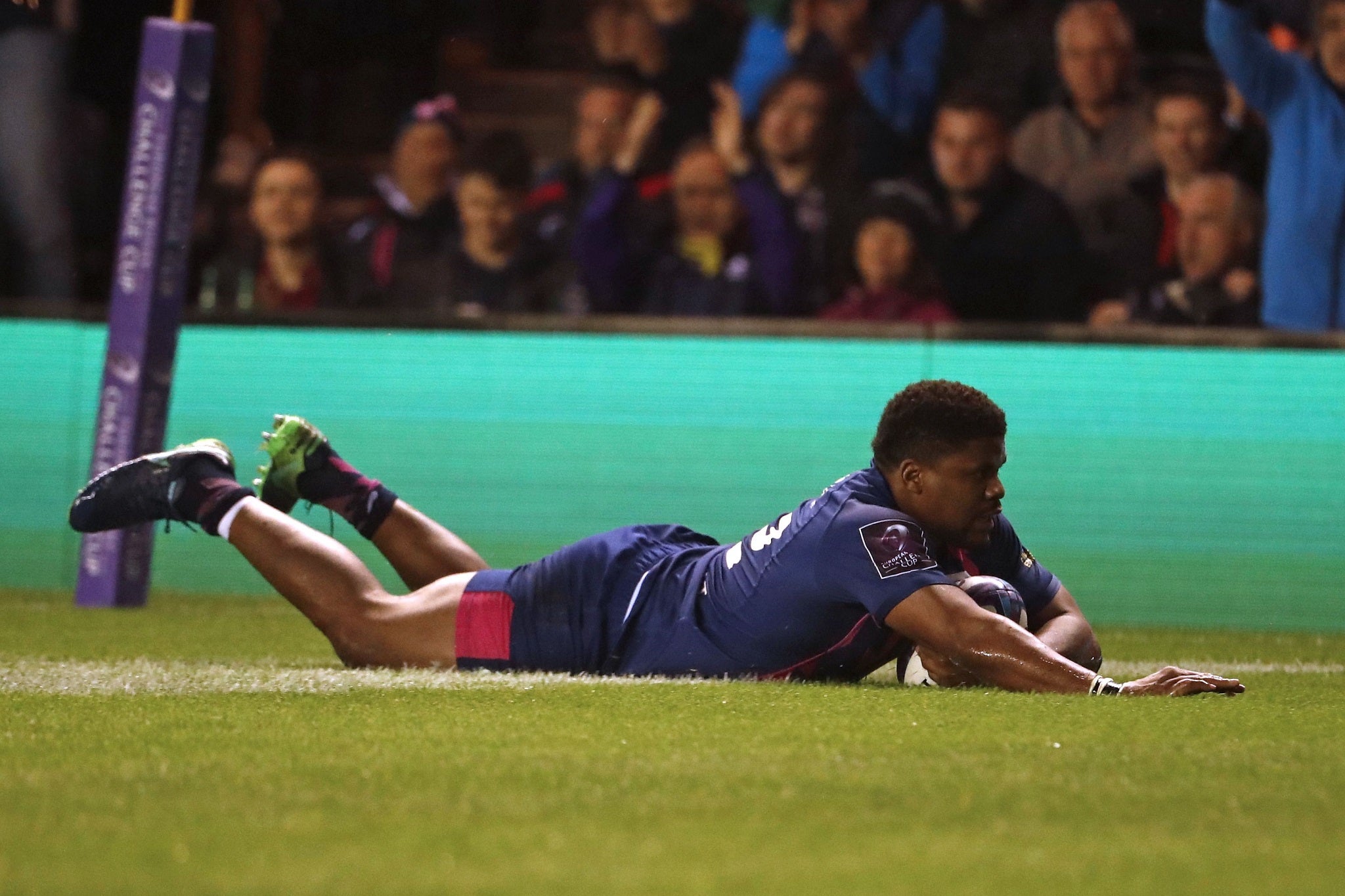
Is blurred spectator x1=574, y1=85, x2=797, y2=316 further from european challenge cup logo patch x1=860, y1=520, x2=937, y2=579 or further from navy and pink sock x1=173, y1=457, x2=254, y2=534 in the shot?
european challenge cup logo patch x1=860, y1=520, x2=937, y2=579

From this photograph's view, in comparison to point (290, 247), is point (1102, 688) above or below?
below

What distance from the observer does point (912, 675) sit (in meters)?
4.62

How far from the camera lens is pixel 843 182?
8.57m

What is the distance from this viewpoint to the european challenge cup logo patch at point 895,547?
4.05m

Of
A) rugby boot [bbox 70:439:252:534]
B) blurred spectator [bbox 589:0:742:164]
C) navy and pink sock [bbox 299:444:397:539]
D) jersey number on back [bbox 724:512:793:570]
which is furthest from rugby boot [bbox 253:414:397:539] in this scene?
blurred spectator [bbox 589:0:742:164]

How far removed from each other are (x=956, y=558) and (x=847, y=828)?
81.1 inches

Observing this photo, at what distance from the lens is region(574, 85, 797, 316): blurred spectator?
853 cm

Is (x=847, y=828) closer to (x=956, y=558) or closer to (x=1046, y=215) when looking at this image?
(x=956, y=558)

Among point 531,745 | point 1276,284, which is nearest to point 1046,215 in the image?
point 1276,284

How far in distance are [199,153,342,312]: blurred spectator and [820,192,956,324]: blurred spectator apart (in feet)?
8.72

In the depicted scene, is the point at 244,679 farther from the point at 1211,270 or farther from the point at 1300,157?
the point at 1300,157

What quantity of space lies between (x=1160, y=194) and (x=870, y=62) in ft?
5.38

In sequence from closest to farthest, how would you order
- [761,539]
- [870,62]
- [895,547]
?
[895,547]
[761,539]
[870,62]

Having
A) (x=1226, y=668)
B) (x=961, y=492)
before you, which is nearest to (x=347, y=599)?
(x=961, y=492)
